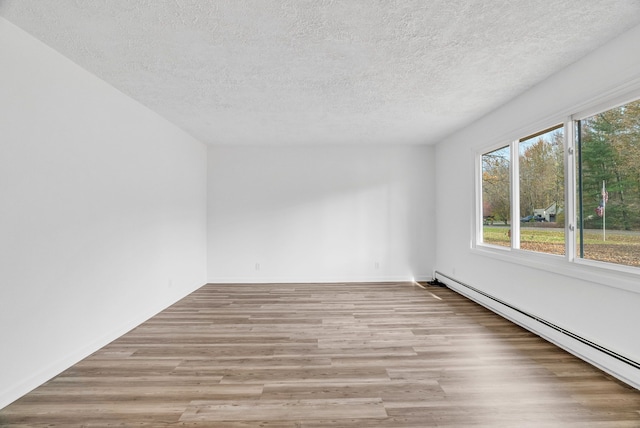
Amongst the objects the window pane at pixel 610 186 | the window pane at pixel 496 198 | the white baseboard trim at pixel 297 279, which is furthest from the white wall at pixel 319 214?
the window pane at pixel 610 186

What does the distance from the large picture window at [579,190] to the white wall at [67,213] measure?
4515 mm

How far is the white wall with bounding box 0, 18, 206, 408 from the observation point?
198cm

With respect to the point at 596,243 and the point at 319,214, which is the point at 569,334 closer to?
the point at 596,243

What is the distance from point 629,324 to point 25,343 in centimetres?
445

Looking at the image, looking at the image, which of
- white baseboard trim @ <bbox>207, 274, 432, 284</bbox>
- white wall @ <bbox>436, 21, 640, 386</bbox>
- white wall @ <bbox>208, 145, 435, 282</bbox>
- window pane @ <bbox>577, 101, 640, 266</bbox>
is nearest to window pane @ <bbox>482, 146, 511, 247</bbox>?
white wall @ <bbox>436, 21, 640, 386</bbox>

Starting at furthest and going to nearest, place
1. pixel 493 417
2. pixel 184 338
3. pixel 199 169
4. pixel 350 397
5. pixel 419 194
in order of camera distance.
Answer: pixel 419 194 → pixel 199 169 → pixel 184 338 → pixel 350 397 → pixel 493 417

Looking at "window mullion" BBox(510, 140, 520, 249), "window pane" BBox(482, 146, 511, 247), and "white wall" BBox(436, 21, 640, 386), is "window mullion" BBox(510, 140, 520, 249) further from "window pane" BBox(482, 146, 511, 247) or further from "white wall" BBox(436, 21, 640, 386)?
"white wall" BBox(436, 21, 640, 386)

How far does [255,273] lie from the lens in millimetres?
5484

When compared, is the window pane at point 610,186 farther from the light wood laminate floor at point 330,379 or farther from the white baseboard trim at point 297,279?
the white baseboard trim at point 297,279

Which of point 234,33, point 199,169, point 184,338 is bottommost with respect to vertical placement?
point 184,338

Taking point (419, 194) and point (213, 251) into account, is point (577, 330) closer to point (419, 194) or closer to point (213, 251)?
point (419, 194)

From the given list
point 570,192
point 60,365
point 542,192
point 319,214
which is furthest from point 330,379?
point 319,214

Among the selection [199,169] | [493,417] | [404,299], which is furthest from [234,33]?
[404,299]

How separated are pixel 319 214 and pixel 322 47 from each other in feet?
11.6
